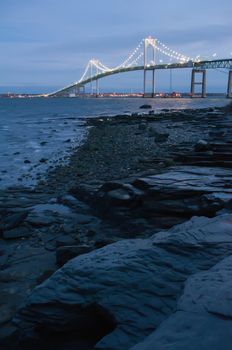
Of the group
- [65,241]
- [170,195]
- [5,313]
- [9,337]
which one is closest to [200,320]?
[9,337]

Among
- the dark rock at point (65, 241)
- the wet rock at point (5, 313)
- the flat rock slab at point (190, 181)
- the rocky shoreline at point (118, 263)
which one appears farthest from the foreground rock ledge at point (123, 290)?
the flat rock slab at point (190, 181)

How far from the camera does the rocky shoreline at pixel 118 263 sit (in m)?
2.21

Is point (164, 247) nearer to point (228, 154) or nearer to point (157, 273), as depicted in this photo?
point (157, 273)

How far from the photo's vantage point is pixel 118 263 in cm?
272

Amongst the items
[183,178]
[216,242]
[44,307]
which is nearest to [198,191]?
[183,178]

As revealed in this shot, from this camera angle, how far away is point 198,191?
506 centimetres

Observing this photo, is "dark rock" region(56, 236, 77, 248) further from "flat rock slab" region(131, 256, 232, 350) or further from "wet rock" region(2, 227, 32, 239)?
"flat rock slab" region(131, 256, 232, 350)

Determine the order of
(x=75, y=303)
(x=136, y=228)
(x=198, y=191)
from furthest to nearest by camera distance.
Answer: (x=198, y=191) → (x=136, y=228) → (x=75, y=303)

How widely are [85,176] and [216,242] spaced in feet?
18.3

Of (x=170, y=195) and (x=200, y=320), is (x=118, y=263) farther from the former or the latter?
(x=170, y=195)

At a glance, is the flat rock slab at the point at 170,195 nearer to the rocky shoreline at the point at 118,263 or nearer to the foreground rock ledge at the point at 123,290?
the rocky shoreline at the point at 118,263

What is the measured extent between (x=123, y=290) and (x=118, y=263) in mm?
268

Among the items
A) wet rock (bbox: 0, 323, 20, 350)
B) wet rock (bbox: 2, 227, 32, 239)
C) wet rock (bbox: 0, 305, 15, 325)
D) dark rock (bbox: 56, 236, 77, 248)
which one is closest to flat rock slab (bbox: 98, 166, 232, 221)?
dark rock (bbox: 56, 236, 77, 248)

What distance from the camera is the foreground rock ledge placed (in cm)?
223
